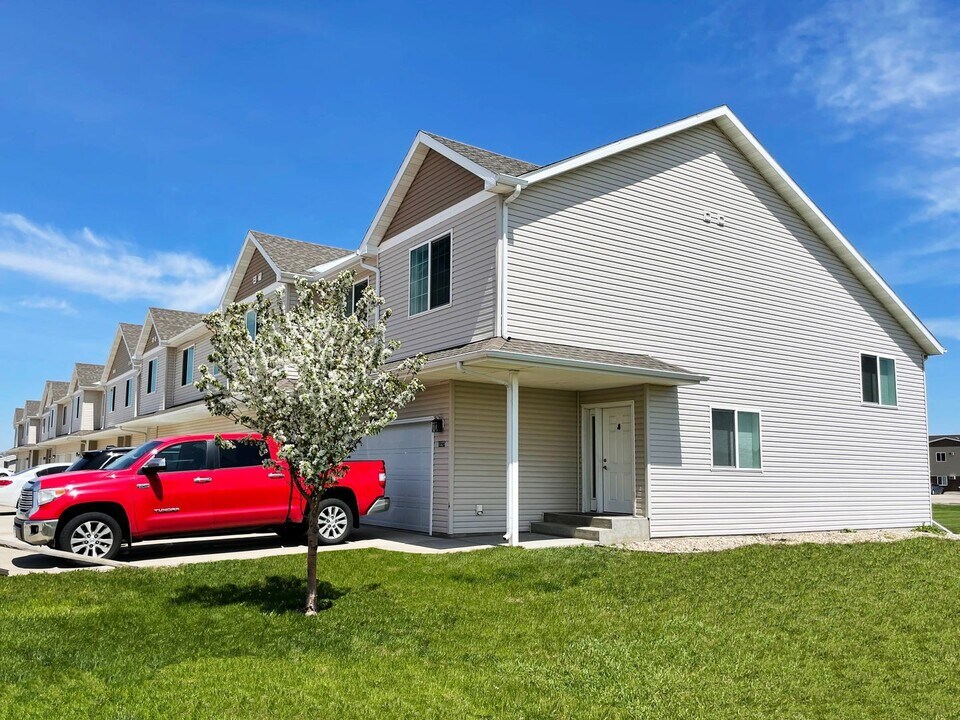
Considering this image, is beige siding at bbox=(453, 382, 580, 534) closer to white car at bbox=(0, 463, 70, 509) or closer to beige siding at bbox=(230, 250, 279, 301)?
beige siding at bbox=(230, 250, 279, 301)

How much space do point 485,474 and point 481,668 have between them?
27.6 feet

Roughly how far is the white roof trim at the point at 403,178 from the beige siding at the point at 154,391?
17.0 meters

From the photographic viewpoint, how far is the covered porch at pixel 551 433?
1415 cm

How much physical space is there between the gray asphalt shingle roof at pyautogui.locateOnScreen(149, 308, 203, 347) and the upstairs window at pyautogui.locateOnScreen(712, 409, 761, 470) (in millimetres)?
22528

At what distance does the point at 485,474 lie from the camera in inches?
605

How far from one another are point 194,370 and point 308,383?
22.1 metres

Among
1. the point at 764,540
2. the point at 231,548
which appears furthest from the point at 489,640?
the point at 764,540

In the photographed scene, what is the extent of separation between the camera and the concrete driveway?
39.2 ft

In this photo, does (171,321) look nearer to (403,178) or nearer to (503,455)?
(403,178)

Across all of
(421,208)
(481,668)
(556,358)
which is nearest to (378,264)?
(421,208)

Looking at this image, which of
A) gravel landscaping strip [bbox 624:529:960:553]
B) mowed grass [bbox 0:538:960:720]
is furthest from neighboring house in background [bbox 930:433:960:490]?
mowed grass [bbox 0:538:960:720]

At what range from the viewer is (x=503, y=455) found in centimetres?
1560

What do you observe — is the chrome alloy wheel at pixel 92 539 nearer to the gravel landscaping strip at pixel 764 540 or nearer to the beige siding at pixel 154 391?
the gravel landscaping strip at pixel 764 540

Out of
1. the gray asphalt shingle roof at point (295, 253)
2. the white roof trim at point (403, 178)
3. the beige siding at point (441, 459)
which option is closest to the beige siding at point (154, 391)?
the gray asphalt shingle roof at point (295, 253)
